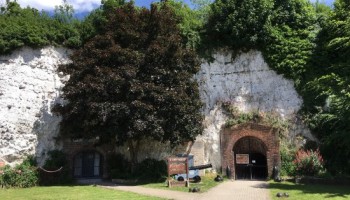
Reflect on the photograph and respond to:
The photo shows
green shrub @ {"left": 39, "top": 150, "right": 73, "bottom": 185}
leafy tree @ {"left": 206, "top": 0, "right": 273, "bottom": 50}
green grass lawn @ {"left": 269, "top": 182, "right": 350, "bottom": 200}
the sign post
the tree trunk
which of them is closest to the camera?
green grass lawn @ {"left": 269, "top": 182, "right": 350, "bottom": 200}

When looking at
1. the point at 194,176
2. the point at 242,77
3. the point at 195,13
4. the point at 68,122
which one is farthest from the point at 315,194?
the point at 195,13

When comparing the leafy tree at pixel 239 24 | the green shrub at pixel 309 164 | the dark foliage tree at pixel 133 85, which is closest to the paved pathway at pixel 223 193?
the green shrub at pixel 309 164

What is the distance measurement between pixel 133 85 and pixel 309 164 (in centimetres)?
965

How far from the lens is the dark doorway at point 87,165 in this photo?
74.7 ft

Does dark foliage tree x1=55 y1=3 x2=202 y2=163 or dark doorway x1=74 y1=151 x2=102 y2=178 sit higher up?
dark foliage tree x1=55 y1=3 x2=202 y2=163

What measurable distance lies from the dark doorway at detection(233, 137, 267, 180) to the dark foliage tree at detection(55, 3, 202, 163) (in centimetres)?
319

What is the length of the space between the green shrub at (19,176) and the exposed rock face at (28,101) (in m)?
1.40

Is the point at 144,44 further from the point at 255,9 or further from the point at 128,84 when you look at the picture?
the point at 255,9

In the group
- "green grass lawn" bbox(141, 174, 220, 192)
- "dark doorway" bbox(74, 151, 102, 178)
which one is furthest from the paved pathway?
"dark doorway" bbox(74, 151, 102, 178)

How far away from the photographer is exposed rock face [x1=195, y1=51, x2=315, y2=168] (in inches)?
867

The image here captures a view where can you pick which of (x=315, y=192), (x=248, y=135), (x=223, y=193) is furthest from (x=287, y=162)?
(x=223, y=193)

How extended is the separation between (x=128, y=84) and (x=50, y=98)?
654 cm

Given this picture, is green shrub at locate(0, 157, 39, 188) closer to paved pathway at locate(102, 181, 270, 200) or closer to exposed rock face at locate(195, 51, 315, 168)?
paved pathway at locate(102, 181, 270, 200)

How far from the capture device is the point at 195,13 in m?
25.9
